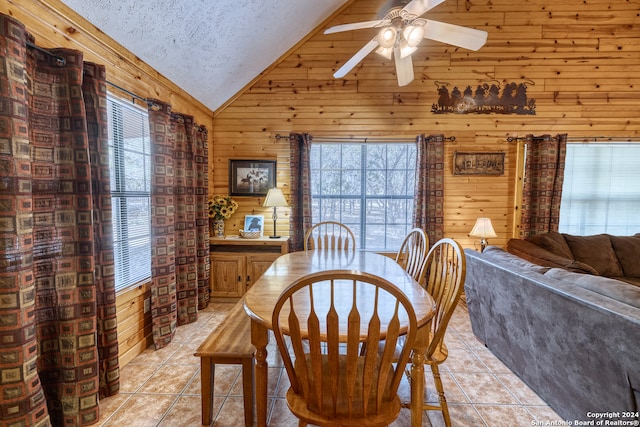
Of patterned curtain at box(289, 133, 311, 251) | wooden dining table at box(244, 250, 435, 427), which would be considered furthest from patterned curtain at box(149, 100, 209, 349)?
wooden dining table at box(244, 250, 435, 427)

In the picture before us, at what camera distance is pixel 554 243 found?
3.01 m

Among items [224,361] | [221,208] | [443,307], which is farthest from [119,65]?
[443,307]

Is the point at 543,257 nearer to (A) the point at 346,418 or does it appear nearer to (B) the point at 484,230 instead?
(B) the point at 484,230

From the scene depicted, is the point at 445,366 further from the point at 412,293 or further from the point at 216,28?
the point at 216,28

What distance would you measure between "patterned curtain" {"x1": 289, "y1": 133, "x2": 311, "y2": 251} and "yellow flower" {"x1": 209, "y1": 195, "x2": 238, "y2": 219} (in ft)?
2.55

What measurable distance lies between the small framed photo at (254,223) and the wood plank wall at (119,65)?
4.66ft

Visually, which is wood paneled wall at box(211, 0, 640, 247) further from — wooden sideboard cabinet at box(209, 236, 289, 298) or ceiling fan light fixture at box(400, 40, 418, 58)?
ceiling fan light fixture at box(400, 40, 418, 58)

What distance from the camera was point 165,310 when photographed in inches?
97.8

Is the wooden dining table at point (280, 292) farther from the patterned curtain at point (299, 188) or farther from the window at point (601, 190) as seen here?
the window at point (601, 190)

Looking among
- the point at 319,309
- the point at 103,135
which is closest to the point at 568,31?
the point at 319,309

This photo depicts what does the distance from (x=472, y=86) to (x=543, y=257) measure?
2295 mm

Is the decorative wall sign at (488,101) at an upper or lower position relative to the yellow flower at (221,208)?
upper

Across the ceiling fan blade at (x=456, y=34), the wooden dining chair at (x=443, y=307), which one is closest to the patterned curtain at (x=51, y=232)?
the wooden dining chair at (x=443, y=307)

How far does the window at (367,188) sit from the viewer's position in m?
3.81
